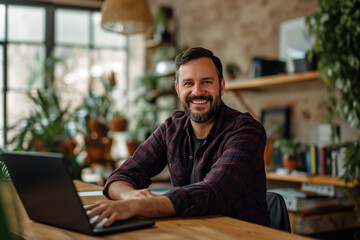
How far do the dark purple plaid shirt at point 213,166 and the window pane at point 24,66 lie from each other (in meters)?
4.62

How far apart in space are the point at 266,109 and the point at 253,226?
283 cm

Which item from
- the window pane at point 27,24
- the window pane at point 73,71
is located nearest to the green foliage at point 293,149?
the window pane at point 73,71

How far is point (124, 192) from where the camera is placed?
150 centimetres

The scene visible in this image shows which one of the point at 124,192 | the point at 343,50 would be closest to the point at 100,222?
the point at 124,192

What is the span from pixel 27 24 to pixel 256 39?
11.9ft

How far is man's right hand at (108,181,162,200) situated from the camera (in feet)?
4.64

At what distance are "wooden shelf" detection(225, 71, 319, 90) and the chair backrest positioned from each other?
1.55 meters

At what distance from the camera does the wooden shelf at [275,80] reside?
2963 mm

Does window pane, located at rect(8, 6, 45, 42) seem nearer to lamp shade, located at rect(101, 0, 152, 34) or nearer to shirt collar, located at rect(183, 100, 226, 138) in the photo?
lamp shade, located at rect(101, 0, 152, 34)

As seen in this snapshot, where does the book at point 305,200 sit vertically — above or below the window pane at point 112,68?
below

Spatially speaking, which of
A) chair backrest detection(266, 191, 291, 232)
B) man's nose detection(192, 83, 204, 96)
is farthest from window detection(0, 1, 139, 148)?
chair backrest detection(266, 191, 291, 232)

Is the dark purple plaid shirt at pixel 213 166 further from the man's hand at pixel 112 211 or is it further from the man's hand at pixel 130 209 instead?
the man's hand at pixel 112 211

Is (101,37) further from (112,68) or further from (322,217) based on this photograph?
(322,217)

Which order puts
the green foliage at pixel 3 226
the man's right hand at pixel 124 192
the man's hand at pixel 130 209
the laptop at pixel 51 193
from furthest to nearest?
1. the man's right hand at pixel 124 192
2. the man's hand at pixel 130 209
3. the laptop at pixel 51 193
4. the green foliage at pixel 3 226
